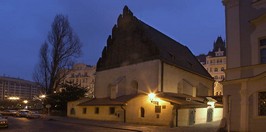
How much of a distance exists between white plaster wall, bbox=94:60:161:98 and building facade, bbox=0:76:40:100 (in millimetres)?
125890

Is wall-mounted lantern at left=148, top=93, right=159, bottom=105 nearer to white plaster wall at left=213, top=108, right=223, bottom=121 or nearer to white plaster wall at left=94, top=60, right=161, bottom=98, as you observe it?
white plaster wall at left=94, top=60, right=161, bottom=98

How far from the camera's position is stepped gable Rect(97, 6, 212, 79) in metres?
39.5

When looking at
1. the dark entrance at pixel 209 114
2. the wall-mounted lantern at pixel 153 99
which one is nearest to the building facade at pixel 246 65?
the wall-mounted lantern at pixel 153 99

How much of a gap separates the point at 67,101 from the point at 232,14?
3756cm

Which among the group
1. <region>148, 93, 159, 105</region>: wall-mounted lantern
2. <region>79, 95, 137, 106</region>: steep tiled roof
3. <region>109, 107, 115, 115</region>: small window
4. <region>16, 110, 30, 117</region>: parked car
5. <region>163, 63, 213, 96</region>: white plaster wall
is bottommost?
<region>16, 110, 30, 117</region>: parked car

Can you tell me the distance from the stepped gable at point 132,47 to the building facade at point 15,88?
128 metres

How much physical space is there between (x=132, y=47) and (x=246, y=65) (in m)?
22.1

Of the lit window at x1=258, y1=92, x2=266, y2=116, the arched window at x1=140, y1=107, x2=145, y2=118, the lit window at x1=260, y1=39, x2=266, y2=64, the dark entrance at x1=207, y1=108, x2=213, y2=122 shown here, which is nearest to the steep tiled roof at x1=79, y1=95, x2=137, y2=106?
the arched window at x1=140, y1=107, x2=145, y2=118

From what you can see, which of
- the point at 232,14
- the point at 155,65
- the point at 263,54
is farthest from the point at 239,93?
the point at 155,65

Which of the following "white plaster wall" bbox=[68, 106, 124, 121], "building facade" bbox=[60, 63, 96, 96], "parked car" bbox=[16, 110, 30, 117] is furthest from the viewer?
"building facade" bbox=[60, 63, 96, 96]

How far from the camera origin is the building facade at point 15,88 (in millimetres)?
167875

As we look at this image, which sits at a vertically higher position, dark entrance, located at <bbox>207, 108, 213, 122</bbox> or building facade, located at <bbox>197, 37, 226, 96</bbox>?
building facade, located at <bbox>197, 37, 226, 96</bbox>

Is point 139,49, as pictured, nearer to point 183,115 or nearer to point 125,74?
point 125,74

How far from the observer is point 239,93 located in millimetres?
21625
